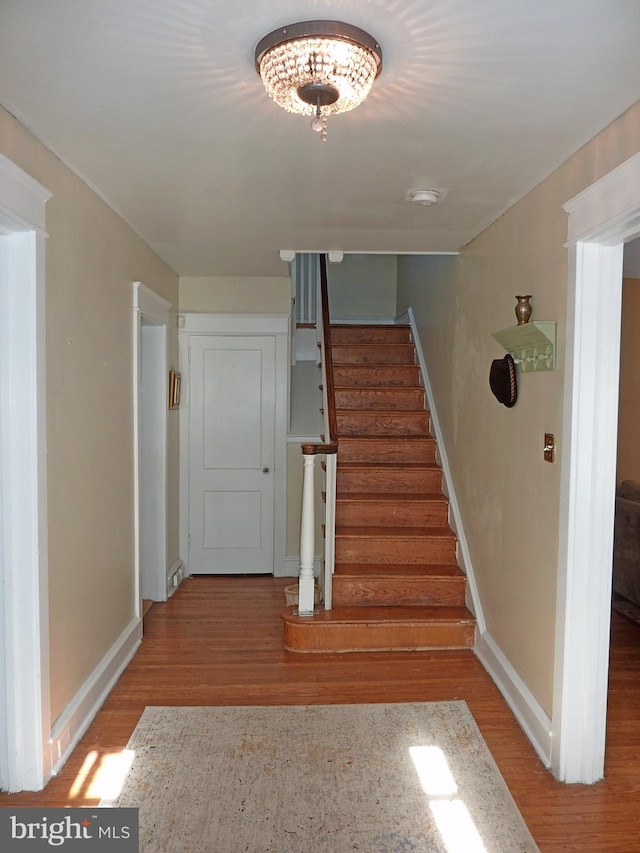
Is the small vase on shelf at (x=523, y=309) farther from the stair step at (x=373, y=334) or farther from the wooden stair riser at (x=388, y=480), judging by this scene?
the stair step at (x=373, y=334)

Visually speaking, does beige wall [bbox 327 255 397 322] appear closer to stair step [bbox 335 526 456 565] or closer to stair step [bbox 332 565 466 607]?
stair step [bbox 335 526 456 565]

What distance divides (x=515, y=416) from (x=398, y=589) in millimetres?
1379

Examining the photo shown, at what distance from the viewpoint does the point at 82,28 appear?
56.9 inches

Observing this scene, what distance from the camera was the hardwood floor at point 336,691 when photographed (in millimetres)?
2092

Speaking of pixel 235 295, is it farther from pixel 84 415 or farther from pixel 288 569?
pixel 84 415

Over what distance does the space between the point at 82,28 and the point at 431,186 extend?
151 cm

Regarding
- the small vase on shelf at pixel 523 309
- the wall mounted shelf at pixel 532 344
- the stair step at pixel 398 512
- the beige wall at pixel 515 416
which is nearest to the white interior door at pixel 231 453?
the stair step at pixel 398 512

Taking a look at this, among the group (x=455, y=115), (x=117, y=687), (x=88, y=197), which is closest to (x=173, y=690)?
(x=117, y=687)

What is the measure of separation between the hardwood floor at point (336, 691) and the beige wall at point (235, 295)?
219 cm

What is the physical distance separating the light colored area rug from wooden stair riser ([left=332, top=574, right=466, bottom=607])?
845mm

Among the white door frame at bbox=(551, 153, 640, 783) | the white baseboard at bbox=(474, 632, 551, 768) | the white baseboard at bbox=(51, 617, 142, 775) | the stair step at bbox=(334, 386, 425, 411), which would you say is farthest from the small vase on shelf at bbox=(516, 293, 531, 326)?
the white baseboard at bbox=(51, 617, 142, 775)

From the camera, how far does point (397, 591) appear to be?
362 cm

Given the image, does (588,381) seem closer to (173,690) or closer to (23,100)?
(23,100)

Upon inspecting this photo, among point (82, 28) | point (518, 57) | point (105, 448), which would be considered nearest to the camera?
point (82, 28)
